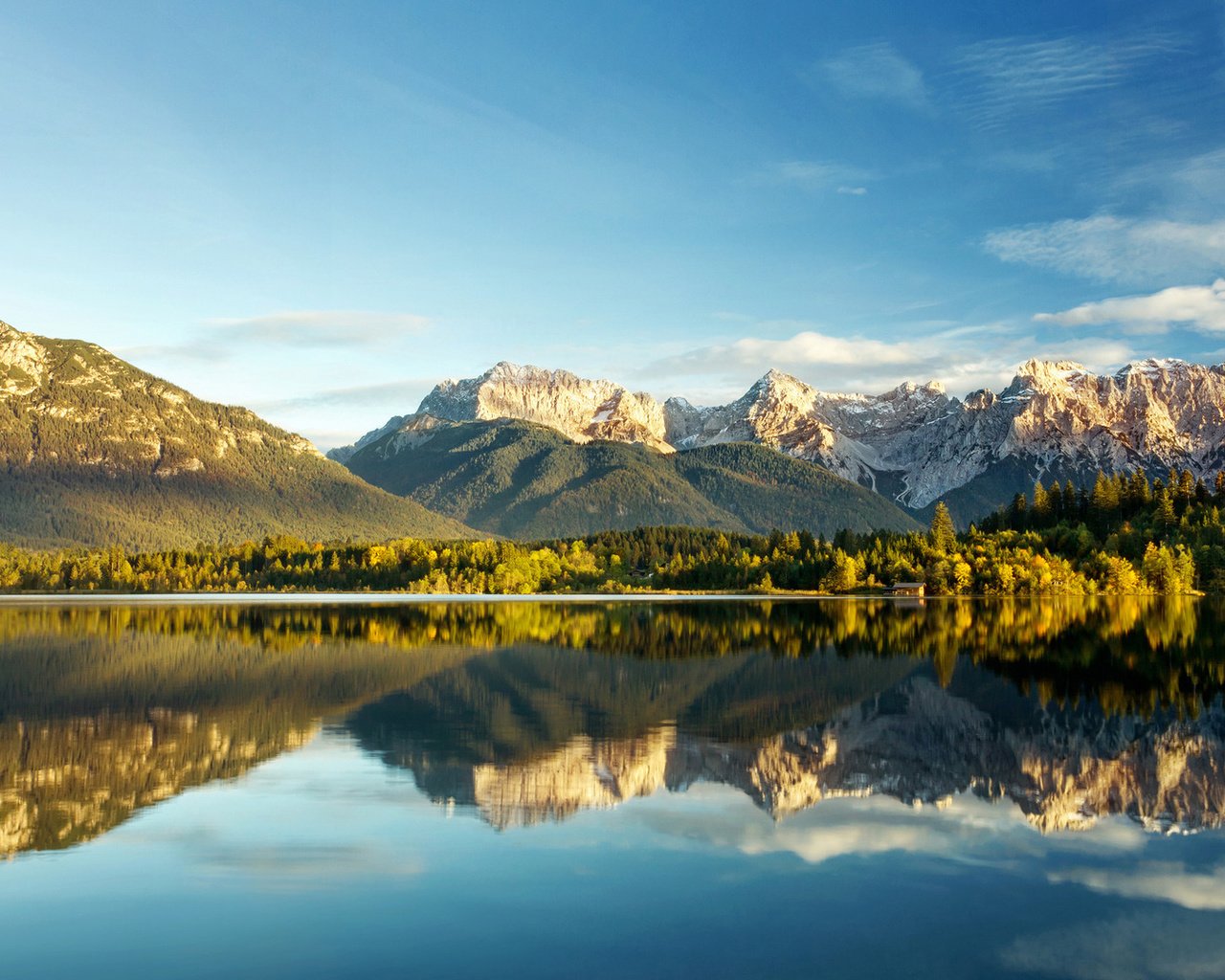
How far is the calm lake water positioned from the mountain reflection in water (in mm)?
254

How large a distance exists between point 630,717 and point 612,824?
65.6ft

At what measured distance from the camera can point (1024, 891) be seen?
24766mm

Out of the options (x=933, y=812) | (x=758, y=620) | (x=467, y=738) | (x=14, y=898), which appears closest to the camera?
(x=14, y=898)

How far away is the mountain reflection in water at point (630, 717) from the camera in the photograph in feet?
113

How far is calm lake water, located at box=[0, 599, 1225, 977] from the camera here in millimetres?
21422

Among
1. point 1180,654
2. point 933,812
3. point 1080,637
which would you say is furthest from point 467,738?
point 1080,637

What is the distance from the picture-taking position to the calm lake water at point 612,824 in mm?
21422

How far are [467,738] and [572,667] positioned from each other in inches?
1173

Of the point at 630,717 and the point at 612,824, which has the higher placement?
the point at 612,824

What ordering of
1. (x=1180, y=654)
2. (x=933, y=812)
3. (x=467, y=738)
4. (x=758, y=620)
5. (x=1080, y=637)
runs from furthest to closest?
1. (x=758, y=620)
2. (x=1080, y=637)
3. (x=1180, y=654)
4. (x=467, y=738)
5. (x=933, y=812)

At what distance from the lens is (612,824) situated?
3023cm

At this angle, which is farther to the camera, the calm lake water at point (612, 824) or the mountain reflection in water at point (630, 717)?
the mountain reflection in water at point (630, 717)

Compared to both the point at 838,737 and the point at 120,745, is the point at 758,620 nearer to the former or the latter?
the point at 838,737

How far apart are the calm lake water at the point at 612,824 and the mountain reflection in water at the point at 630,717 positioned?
0.25m
